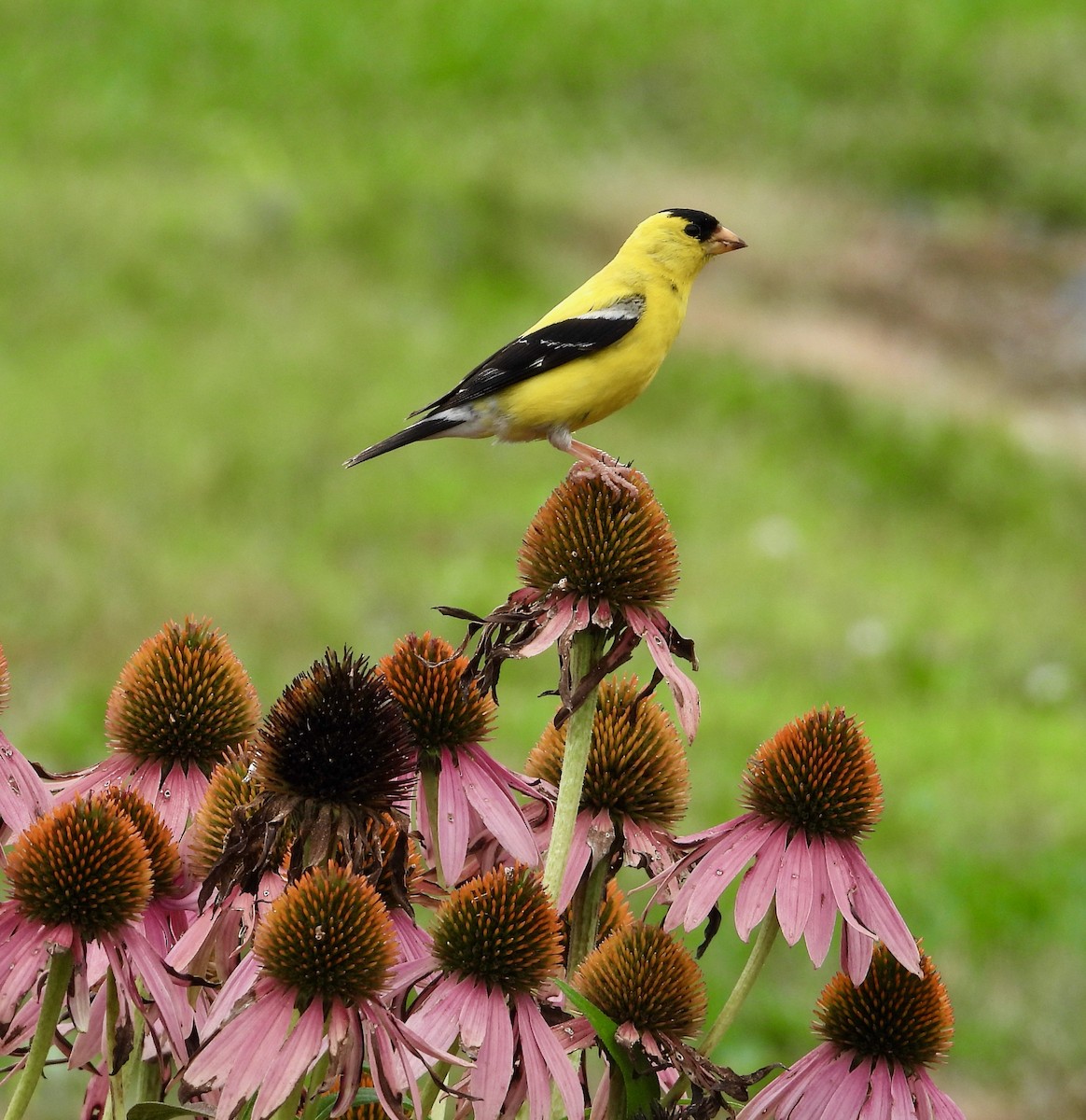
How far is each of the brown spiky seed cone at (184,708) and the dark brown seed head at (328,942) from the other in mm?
485

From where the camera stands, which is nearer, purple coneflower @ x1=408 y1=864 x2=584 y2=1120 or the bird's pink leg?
purple coneflower @ x1=408 y1=864 x2=584 y2=1120

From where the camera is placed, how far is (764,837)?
175cm

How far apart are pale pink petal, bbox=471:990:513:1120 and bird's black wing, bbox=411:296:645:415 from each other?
1.50 metres

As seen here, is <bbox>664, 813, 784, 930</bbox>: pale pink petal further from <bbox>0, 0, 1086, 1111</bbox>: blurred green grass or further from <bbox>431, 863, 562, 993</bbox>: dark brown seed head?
<bbox>0, 0, 1086, 1111</bbox>: blurred green grass

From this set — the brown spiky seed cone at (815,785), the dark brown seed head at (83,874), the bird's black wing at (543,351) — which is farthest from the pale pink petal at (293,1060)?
the bird's black wing at (543,351)

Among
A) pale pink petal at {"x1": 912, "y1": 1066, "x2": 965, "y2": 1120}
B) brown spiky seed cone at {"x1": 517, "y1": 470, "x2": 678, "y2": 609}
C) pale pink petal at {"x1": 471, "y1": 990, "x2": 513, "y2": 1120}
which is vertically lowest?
pale pink petal at {"x1": 912, "y1": 1066, "x2": 965, "y2": 1120}

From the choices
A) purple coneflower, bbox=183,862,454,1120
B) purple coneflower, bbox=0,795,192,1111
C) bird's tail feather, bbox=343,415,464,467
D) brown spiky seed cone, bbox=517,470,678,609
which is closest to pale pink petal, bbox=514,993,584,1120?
purple coneflower, bbox=183,862,454,1120

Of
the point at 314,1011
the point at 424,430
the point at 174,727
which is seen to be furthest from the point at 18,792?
the point at 424,430

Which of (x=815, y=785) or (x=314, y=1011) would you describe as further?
(x=815, y=785)

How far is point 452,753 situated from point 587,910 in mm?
222

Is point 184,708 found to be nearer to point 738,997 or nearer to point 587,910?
point 587,910

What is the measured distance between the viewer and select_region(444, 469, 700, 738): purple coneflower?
5.54 feet

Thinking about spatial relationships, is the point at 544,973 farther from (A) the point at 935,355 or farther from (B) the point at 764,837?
(A) the point at 935,355

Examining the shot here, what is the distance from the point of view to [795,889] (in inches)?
65.2
